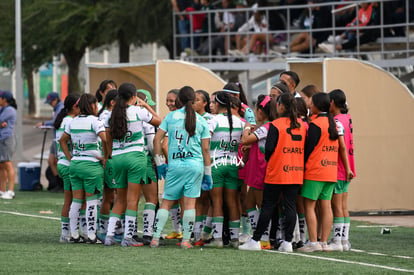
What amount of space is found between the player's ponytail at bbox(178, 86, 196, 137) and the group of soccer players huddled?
0.04ft

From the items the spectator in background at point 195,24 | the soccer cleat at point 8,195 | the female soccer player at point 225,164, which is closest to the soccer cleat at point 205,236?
the female soccer player at point 225,164

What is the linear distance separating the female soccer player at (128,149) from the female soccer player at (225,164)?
73cm

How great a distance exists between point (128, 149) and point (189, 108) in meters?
0.86

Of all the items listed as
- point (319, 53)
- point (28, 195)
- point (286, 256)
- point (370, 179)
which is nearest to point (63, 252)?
point (286, 256)

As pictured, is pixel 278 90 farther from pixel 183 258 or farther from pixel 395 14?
pixel 395 14

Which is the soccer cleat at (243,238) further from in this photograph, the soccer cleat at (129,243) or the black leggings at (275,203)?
the soccer cleat at (129,243)

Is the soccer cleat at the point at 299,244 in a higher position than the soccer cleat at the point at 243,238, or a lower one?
lower

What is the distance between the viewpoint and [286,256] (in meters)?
10.6

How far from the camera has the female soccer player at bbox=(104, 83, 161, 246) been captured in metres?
11.2

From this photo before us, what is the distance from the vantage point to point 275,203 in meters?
11.0

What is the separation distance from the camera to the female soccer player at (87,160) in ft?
38.0

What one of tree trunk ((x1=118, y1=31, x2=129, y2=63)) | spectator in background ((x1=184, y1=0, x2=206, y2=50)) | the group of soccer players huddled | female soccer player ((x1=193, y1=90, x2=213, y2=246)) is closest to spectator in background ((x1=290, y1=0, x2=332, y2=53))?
spectator in background ((x1=184, y1=0, x2=206, y2=50))

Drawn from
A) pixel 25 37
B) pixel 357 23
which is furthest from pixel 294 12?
pixel 25 37

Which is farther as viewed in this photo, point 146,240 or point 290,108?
point 146,240
